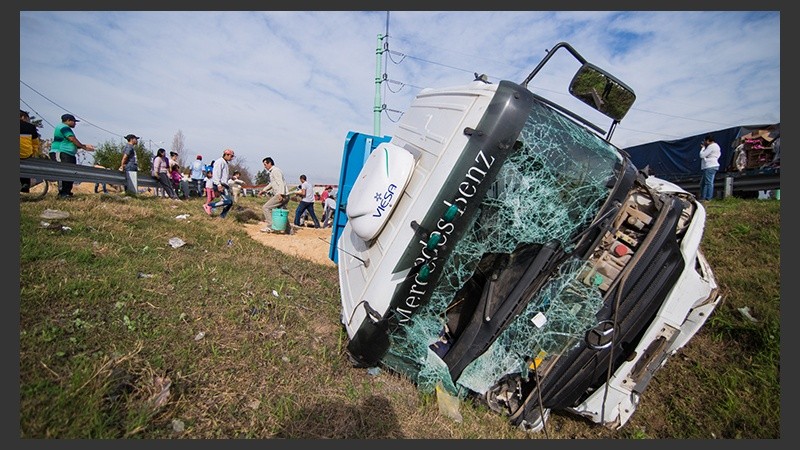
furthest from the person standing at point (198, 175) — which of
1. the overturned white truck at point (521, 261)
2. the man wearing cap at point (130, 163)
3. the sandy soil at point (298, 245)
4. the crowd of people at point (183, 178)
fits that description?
the overturned white truck at point (521, 261)

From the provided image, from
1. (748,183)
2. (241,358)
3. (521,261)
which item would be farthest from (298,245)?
(748,183)

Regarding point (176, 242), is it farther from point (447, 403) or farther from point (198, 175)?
point (198, 175)

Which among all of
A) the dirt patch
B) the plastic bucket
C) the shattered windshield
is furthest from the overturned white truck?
the plastic bucket

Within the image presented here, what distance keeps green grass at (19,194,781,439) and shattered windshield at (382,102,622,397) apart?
12.1 inches

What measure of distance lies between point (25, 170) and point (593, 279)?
26.3 ft

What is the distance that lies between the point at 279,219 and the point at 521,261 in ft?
19.3

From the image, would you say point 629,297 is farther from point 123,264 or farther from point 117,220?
point 117,220

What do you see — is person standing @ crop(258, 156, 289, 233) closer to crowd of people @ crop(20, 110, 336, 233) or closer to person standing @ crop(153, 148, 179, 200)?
crowd of people @ crop(20, 110, 336, 233)

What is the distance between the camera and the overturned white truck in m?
2.09

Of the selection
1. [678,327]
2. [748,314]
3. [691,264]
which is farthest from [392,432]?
[748,314]

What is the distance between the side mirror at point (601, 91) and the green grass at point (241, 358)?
2381 mm

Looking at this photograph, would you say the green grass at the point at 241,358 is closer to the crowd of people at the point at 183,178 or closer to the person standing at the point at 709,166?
the crowd of people at the point at 183,178

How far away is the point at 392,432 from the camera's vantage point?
7.00 ft

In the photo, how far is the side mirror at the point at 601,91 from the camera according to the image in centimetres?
256
